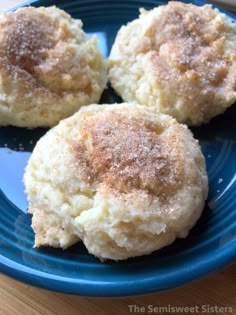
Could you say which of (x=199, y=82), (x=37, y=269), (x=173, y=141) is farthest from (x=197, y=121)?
(x=37, y=269)

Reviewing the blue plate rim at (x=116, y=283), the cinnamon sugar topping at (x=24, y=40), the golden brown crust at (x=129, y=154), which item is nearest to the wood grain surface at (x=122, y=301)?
the blue plate rim at (x=116, y=283)

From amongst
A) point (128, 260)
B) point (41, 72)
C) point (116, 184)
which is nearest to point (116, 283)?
point (128, 260)

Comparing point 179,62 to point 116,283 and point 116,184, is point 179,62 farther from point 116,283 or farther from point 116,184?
point 116,283

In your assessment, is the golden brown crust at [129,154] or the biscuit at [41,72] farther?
the biscuit at [41,72]

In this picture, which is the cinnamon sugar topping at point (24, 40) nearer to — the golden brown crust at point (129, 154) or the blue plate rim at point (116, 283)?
the golden brown crust at point (129, 154)

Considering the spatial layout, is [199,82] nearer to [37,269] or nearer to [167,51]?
[167,51]
